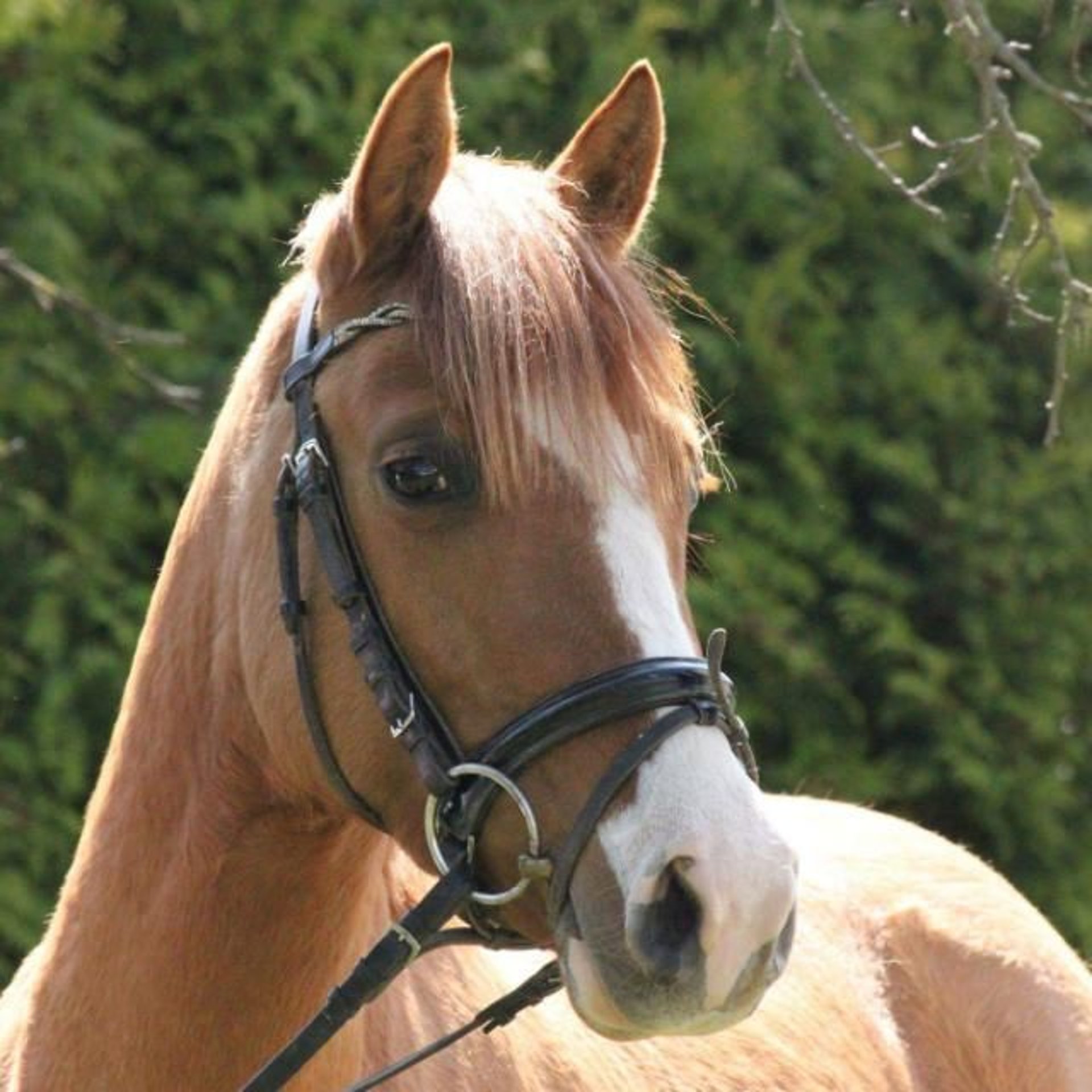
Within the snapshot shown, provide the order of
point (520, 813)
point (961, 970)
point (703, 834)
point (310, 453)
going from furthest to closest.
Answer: point (961, 970) < point (310, 453) < point (520, 813) < point (703, 834)

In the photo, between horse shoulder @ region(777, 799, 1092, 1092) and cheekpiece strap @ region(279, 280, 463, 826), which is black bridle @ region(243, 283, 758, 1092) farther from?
horse shoulder @ region(777, 799, 1092, 1092)

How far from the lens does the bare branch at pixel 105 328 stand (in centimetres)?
431

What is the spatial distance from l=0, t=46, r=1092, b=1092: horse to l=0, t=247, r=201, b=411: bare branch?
159 centimetres

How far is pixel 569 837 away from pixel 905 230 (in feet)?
15.0

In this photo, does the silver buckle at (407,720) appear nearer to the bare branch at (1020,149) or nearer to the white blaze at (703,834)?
the white blaze at (703,834)

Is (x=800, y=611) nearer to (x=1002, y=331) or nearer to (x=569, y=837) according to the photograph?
(x=1002, y=331)

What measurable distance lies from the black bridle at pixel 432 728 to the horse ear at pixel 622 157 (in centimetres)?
41

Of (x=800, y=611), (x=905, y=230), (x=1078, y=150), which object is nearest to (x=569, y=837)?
(x=800, y=611)

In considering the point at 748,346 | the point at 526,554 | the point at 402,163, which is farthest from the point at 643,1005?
the point at 748,346

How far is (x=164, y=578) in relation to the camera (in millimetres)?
2838

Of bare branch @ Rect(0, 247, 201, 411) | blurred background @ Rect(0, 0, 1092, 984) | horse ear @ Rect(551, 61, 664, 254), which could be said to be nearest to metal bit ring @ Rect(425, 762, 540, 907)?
horse ear @ Rect(551, 61, 664, 254)

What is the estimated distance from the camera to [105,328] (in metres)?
4.52

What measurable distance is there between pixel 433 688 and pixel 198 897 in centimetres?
48

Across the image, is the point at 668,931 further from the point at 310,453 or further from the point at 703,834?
the point at 310,453
